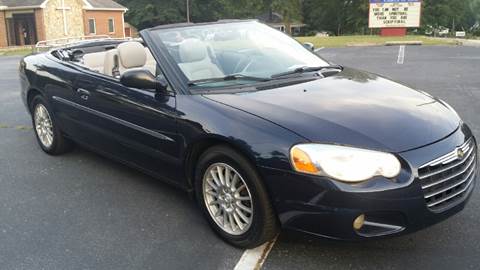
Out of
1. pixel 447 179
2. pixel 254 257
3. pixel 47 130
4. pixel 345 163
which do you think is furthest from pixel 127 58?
pixel 447 179

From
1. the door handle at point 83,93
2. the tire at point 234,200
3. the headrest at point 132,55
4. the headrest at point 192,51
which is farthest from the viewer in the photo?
the headrest at point 132,55

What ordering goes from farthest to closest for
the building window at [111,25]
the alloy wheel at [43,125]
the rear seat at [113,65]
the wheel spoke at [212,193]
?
the building window at [111,25], the alloy wheel at [43,125], the rear seat at [113,65], the wheel spoke at [212,193]

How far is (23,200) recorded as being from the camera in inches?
175

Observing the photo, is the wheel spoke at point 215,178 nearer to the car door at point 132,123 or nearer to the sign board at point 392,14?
the car door at point 132,123

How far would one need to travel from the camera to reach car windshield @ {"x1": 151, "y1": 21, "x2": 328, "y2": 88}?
3941mm

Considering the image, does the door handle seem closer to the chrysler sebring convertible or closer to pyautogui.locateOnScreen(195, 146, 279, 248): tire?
the chrysler sebring convertible

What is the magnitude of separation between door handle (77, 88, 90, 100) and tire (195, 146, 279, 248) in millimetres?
1616

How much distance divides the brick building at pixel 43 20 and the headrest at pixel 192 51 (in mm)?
39813

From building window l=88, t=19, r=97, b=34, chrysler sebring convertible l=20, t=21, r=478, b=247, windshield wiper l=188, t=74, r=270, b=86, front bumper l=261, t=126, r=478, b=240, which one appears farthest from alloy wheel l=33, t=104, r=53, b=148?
building window l=88, t=19, r=97, b=34

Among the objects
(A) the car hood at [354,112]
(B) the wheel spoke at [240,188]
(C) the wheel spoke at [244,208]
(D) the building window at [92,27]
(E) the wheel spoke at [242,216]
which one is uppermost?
(A) the car hood at [354,112]

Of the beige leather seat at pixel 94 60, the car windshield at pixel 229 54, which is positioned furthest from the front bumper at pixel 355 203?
the beige leather seat at pixel 94 60

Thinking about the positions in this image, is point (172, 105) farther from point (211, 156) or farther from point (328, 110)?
point (328, 110)

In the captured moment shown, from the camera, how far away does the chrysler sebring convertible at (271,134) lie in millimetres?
2867

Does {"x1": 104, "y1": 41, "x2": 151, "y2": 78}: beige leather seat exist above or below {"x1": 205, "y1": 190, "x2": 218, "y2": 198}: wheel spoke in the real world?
above
